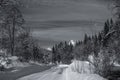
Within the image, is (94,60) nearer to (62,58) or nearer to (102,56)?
(102,56)

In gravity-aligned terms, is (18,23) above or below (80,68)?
above

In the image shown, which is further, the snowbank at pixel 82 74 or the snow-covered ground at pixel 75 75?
the snow-covered ground at pixel 75 75

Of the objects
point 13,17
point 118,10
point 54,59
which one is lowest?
point 54,59

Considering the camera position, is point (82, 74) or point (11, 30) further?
point (11, 30)

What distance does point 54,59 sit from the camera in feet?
494

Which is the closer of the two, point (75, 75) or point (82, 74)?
point (82, 74)

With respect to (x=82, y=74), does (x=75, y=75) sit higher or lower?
lower

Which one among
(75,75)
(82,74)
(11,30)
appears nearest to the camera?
(82,74)

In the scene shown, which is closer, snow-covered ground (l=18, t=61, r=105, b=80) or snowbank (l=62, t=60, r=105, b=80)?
snowbank (l=62, t=60, r=105, b=80)

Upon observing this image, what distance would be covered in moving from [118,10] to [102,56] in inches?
308

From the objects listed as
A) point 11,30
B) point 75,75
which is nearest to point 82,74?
point 75,75

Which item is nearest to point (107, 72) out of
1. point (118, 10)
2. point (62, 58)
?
point (118, 10)

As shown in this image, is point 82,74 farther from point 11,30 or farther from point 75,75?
point 11,30

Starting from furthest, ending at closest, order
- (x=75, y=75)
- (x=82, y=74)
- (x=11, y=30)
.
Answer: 1. (x=11, y=30)
2. (x=75, y=75)
3. (x=82, y=74)
